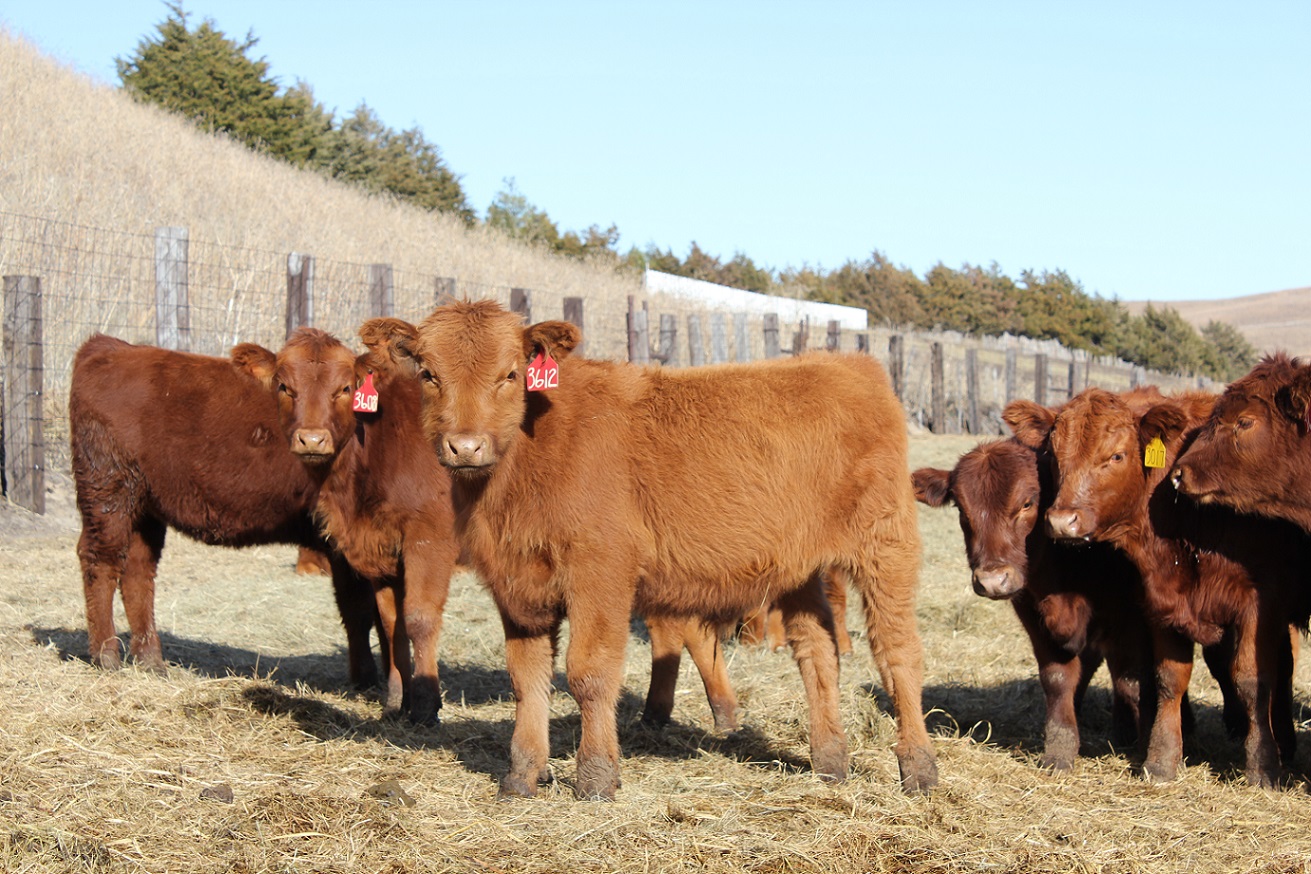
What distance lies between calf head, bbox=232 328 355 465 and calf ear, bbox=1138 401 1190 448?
170 inches

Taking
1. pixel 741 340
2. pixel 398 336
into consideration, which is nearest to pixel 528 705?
pixel 398 336

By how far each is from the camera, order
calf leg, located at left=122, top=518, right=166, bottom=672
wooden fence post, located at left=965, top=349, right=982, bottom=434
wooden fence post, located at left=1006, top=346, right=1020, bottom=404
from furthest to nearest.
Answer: wooden fence post, located at left=1006, top=346, right=1020, bottom=404
wooden fence post, located at left=965, top=349, right=982, bottom=434
calf leg, located at left=122, top=518, right=166, bottom=672

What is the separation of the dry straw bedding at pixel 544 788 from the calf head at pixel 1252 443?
1371 millimetres

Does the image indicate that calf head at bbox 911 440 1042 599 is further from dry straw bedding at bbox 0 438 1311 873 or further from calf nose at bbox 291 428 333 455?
calf nose at bbox 291 428 333 455

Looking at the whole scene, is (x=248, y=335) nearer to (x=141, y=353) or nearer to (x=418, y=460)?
(x=141, y=353)

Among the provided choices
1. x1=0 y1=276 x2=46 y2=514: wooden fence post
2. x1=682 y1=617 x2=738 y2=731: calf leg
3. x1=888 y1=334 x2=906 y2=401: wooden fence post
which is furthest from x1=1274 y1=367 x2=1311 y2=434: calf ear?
x1=888 y1=334 x2=906 y2=401: wooden fence post

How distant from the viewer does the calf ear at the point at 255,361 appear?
7441 millimetres

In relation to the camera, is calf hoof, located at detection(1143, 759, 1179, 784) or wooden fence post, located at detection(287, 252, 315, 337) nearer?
calf hoof, located at detection(1143, 759, 1179, 784)

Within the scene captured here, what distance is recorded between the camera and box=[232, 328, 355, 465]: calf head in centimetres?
686

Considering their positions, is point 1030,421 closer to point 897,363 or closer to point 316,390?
point 316,390

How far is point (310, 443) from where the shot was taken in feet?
22.0

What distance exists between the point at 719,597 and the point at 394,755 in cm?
174

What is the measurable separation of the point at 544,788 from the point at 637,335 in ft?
39.6

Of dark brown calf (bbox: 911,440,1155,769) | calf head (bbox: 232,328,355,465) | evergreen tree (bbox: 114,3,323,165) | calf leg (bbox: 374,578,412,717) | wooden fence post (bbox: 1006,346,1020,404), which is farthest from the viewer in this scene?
evergreen tree (bbox: 114,3,323,165)
